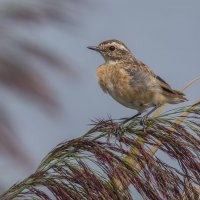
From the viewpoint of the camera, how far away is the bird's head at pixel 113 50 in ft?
17.1

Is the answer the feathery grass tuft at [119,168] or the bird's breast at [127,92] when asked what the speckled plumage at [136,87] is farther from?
the feathery grass tuft at [119,168]

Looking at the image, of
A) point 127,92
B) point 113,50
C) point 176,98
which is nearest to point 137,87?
point 127,92

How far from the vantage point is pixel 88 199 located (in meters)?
2.23

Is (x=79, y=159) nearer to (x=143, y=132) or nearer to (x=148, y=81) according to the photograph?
(x=143, y=132)

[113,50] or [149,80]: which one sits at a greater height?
[113,50]

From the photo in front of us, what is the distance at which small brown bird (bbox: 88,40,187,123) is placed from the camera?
4.56 meters

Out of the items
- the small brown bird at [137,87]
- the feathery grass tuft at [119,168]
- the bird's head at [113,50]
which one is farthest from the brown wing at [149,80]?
the feathery grass tuft at [119,168]

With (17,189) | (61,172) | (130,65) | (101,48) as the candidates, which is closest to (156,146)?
(61,172)

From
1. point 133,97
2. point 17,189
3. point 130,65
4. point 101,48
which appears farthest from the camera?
point 101,48

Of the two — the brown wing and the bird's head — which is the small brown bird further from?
the bird's head

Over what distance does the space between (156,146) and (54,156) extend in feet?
1.49

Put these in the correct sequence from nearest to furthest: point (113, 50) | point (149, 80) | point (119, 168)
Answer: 1. point (119, 168)
2. point (149, 80)
3. point (113, 50)

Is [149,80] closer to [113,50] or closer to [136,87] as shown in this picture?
[136,87]

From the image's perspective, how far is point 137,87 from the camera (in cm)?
461
